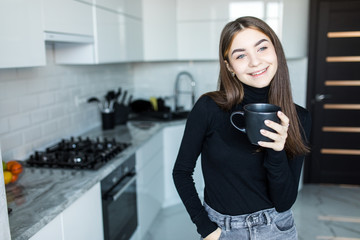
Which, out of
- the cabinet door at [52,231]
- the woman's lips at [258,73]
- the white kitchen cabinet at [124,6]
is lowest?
the cabinet door at [52,231]

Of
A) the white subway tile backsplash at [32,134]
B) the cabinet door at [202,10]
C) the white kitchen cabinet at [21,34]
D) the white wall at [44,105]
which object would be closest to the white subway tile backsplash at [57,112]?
the white wall at [44,105]

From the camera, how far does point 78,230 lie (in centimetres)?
161

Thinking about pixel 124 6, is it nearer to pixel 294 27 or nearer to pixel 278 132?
pixel 294 27

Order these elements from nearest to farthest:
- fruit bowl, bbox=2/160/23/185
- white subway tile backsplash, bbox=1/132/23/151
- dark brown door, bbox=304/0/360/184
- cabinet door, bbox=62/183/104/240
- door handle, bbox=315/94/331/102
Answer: cabinet door, bbox=62/183/104/240
fruit bowl, bbox=2/160/23/185
white subway tile backsplash, bbox=1/132/23/151
dark brown door, bbox=304/0/360/184
door handle, bbox=315/94/331/102

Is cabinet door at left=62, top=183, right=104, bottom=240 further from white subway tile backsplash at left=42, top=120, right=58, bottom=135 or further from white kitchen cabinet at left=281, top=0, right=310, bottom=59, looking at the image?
white kitchen cabinet at left=281, top=0, right=310, bottom=59

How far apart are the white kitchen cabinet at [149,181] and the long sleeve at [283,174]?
4.86ft

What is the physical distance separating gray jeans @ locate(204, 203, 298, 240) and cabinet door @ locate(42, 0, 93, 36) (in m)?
1.23

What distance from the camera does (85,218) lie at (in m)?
1.68

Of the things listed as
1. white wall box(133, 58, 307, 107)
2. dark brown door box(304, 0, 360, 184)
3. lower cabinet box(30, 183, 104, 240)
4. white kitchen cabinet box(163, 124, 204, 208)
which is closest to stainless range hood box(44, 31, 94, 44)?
lower cabinet box(30, 183, 104, 240)

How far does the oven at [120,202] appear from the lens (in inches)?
75.9

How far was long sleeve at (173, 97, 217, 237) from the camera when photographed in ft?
3.67

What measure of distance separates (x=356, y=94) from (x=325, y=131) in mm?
516

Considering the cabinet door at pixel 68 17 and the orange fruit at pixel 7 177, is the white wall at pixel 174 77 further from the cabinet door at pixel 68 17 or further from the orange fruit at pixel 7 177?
the orange fruit at pixel 7 177

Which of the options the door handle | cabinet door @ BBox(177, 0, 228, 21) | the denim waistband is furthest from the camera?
the door handle
